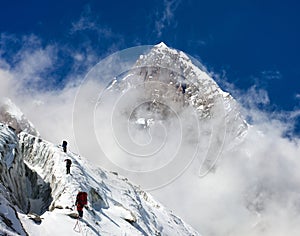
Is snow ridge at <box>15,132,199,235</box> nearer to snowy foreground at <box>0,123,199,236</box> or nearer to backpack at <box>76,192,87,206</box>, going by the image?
snowy foreground at <box>0,123,199,236</box>

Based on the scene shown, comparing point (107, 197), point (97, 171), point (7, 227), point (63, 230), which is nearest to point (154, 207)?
point (97, 171)

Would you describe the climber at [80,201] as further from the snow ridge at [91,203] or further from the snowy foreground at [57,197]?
the snowy foreground at [57,197]

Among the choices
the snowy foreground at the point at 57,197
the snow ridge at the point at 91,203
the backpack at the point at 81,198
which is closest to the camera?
the snowy foreground at the point at 57,197

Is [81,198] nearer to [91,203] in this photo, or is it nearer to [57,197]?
[57,197]

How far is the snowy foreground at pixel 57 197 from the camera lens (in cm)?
4212

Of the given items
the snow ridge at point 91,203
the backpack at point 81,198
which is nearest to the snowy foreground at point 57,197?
the snow ridge at point 91,203

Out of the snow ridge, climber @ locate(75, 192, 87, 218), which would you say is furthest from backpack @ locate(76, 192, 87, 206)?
the snow ridge

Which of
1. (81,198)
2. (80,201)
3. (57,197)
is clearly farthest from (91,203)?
(81,198)

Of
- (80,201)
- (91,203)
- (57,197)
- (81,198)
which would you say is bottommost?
(80,201)

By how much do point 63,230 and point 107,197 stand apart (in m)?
24.1

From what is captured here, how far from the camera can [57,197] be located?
54.5 m

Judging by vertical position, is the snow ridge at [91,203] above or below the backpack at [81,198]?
above

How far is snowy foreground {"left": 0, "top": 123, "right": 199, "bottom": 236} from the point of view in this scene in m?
42.1

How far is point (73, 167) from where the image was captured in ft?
213
